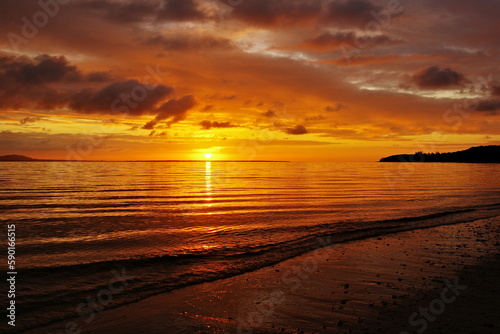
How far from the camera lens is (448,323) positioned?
877 cm

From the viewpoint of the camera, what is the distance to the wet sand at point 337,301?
29.3ft

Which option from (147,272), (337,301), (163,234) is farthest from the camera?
(163,234)

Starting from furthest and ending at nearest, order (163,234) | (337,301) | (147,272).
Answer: (163,234)
(147,272)
(337,301)

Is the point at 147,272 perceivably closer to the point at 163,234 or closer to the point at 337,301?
the point at 163,234

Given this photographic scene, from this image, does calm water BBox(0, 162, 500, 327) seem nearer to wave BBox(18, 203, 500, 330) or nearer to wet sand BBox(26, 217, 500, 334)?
wave BBox(18, 203, 500, 330)

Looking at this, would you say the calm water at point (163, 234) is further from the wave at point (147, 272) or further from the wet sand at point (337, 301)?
the wet sand at point (337, 301)

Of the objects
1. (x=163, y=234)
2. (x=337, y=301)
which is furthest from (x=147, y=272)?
(x=337, y=301)

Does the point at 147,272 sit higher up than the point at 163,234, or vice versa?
the point at 163,234

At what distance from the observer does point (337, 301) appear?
1042 centimetres

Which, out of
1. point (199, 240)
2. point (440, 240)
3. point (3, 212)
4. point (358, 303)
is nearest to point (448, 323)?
point (358, 303)

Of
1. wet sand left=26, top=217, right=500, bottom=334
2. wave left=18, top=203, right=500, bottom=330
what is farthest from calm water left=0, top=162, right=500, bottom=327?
wet sand left=26, top=217, right=500, bottom=334

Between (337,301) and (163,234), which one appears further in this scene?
(163,234)

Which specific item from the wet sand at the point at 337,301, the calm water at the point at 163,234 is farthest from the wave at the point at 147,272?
the wet sand at the point at 337,301

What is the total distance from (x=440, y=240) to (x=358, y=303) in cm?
1137
